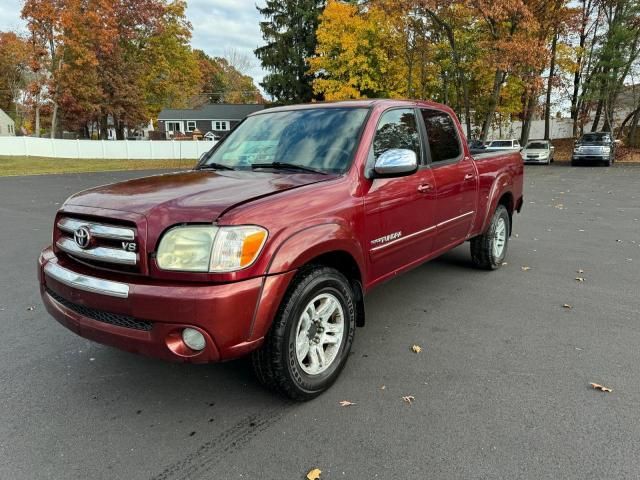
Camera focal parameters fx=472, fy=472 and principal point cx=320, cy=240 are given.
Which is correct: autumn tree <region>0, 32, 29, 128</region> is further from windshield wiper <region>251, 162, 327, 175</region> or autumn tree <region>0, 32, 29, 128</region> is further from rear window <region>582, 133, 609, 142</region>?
windshield wiper <region>251, 162, 327, 175</region>

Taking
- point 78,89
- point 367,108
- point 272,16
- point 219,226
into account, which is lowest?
point 219,226

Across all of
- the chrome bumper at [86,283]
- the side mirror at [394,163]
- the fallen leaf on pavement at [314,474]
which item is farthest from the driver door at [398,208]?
the chrome bumper at [86,283]

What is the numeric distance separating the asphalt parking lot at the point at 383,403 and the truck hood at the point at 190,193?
4.07ft

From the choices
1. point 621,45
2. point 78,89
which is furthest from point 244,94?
point 621,45

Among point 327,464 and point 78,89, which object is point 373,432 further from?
point 78,89

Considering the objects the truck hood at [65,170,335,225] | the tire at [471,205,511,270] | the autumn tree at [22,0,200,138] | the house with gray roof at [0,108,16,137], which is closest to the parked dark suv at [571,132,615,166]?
the tire at [471,205,511,270]

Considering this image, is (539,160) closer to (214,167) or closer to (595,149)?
(595,149)

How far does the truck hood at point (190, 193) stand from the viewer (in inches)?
99.7

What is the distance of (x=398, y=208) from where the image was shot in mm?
3652

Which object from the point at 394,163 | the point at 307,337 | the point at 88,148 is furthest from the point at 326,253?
the point at 88,148

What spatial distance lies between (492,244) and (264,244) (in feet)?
12.8

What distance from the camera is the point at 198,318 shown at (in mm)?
2387

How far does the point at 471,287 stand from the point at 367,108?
8.28ft

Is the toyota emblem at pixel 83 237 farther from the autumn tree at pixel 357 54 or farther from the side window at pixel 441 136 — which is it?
the autumn tree at pixel 357 54
